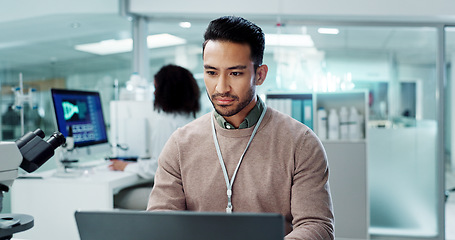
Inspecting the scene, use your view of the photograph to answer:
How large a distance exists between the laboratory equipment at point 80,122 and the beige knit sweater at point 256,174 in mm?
1351

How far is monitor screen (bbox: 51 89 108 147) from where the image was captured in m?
2.42

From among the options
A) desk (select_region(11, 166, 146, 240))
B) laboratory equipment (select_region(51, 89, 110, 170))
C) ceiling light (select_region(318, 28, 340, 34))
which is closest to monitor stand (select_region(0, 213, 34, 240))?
desk (select_region(11, 166, 146, 240))

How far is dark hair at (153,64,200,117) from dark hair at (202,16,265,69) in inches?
60.7

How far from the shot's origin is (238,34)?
1174mm

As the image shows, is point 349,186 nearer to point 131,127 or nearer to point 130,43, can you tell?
point 131,127

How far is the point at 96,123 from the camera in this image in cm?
280

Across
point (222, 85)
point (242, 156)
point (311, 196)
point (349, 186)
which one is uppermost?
point (222, 85)

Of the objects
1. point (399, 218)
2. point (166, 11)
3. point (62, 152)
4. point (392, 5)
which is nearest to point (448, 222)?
point (399, 218)

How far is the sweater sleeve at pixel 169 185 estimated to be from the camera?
124 centimetres

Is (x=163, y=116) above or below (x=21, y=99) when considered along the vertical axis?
below

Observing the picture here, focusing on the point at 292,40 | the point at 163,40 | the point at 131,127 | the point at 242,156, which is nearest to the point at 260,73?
the point at 242,156

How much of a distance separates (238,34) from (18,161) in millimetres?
649

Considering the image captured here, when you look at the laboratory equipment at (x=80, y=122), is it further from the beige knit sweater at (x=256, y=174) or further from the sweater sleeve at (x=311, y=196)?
the sweater sleeve at (x=311, y=196)

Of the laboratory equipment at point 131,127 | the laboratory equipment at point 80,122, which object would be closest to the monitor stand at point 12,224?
the laboratory equipment at point 80,122
